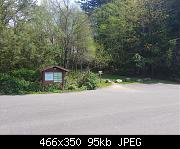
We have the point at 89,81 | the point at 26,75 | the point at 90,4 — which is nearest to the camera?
the point at 26,75

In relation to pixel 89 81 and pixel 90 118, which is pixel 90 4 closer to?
pixel 89 81

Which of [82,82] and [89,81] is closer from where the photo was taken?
[89,81]

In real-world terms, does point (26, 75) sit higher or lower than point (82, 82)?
higher

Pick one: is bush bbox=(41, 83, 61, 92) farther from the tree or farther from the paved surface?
the tree

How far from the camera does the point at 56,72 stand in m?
25.2

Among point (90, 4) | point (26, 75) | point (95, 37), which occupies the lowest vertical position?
point (26, 75)

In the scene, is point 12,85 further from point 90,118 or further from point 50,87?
point 90,118

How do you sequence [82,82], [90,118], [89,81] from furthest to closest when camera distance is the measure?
1. [82,82]
2. [89,81]
3. [90,118]

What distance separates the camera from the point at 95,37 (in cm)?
4206

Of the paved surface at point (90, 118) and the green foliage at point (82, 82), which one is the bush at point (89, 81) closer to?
the green foliage at point (82, 82)

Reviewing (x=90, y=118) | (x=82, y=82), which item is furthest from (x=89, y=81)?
(x=90, y=118)

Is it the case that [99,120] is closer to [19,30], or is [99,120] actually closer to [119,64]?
[19,30]

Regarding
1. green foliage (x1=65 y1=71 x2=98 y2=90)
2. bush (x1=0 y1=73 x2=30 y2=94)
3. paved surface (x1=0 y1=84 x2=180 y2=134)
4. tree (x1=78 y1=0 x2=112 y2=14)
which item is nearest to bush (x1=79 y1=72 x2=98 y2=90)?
green foliage (x1=65 y1=71 x2=98 y2=90)

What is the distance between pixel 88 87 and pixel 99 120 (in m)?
13.8
